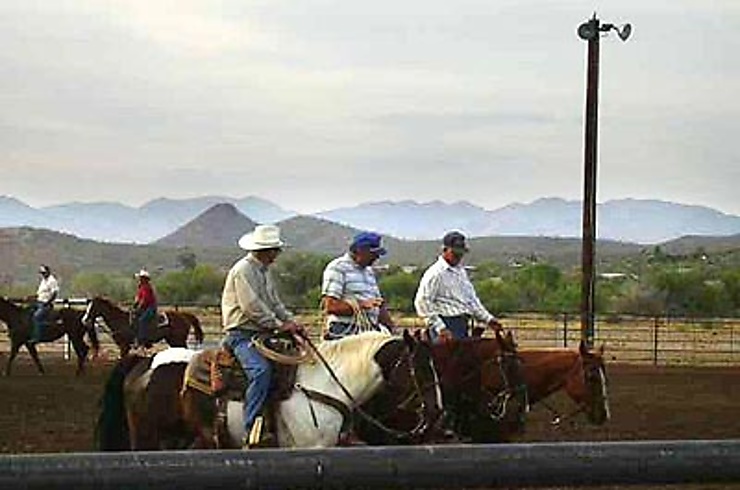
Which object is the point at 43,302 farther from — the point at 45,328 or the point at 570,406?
the point at 570,406

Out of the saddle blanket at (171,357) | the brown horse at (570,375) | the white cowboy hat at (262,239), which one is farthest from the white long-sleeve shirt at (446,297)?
the white cowboy hat at (262,239)

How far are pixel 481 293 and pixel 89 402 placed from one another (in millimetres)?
28770

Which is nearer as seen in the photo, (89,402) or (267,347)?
(267,347)

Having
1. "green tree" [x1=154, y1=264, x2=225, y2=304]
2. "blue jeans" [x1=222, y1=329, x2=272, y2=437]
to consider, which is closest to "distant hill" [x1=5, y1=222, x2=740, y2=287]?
"green tree" [x1=154, y1=264, x2=225, y2=304]

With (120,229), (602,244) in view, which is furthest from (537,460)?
(120,229)

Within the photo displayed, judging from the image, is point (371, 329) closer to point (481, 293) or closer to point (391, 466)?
point (391, 466)

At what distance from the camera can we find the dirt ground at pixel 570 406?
14000mm

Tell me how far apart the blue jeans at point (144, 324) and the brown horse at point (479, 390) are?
13179mm

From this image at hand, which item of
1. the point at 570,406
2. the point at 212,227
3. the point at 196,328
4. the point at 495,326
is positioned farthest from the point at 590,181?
the point at 212,227

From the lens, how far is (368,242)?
9.91m

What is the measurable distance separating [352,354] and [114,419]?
1.76m

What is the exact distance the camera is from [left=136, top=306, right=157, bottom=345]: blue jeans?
22.1 metres

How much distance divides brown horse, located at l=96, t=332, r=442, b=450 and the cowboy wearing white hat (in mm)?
270

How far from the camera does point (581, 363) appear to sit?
33.1 feet
